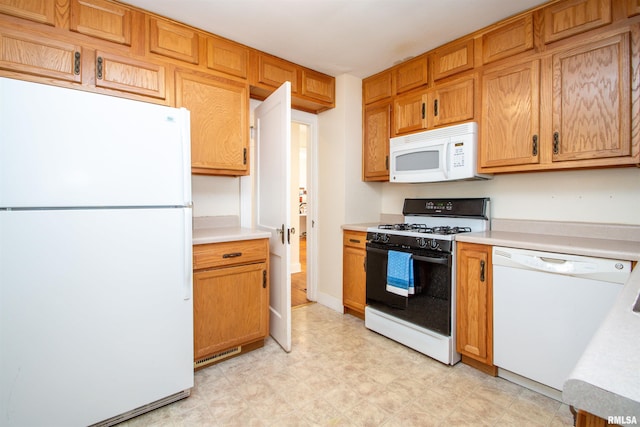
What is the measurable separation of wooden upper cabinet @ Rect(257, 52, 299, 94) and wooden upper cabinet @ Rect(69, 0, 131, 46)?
0.98 metres

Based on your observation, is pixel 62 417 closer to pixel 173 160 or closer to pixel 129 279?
pixel 129 279

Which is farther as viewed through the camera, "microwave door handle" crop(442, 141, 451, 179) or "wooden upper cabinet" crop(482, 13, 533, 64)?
"microwave door handle" crop(442, 141, 451, 179)

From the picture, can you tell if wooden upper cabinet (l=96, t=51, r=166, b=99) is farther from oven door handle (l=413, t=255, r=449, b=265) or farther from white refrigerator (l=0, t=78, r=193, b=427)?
oven door handle (l=413, t=255, r=449, b=265)

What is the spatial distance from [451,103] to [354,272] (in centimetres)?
174

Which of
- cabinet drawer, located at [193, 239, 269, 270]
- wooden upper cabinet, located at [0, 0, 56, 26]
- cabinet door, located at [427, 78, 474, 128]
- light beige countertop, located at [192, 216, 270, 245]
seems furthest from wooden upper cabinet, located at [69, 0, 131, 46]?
cabinet door, located at [427, 78, 474, 128]

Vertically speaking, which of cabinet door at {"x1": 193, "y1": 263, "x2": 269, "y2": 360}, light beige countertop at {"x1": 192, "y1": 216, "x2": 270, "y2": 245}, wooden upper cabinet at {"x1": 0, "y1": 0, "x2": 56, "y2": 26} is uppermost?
wooden upper cabinet at {"x1": 0, "y1": 0, "x2": 56, "y2": 26}

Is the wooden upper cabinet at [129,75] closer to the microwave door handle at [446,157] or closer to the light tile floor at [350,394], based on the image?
the light tile floor at [350,394]

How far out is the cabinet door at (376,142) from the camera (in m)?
2.95

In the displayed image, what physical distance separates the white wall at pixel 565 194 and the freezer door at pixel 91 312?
2345mm

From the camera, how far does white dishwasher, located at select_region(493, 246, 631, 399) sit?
5.04 ft

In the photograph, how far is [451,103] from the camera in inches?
95.3

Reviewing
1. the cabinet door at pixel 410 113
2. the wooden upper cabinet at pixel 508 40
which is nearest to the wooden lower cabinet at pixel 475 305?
the cabinet door at pixel 410 113

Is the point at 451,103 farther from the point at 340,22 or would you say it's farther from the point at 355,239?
the point at 355,239

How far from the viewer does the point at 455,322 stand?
6.95ft
